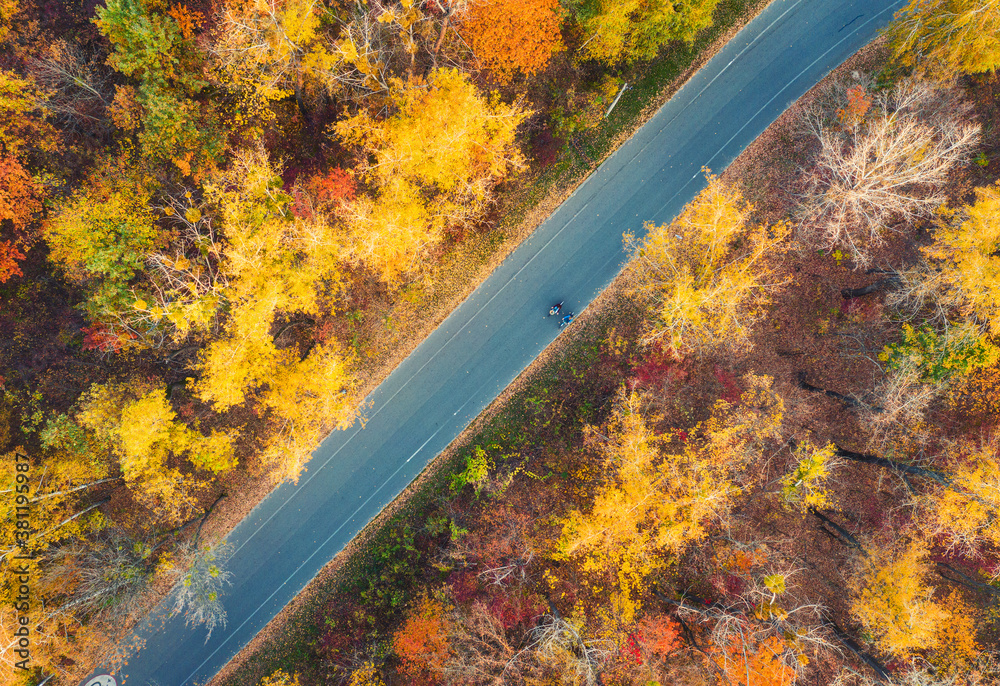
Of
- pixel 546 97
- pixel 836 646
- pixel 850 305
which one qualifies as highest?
pixel 546 97

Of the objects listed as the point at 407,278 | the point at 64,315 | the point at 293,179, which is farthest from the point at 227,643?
the point at 293,179

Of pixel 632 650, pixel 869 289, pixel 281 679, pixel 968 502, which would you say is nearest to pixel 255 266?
pixel 281 679

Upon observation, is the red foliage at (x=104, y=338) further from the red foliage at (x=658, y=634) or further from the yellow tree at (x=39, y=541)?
the red foliage at (x=658, y=634)

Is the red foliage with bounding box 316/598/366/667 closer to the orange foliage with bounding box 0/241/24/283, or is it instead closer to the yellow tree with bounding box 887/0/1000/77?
the orange foliage with bounding box 0/241/24/283

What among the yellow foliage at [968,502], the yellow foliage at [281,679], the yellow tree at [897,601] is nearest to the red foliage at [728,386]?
the yellow foliage at [968,502]

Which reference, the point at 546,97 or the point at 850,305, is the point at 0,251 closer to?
the point at 546,97
